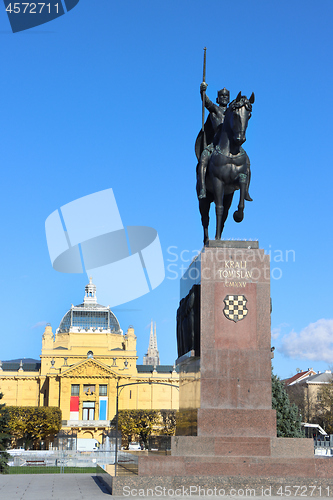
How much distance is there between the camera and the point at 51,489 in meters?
18.9

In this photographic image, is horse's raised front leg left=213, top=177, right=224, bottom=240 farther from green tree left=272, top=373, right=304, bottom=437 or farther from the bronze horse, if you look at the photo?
green tree left=272, top=373, right=304, bottom=437

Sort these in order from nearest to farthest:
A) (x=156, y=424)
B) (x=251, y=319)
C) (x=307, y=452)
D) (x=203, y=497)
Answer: (x=203, y=497), (x=307, y=452), (x=251, y=319), (x=156, y=424)

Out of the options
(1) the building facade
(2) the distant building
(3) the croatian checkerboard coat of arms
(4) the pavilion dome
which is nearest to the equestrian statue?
(3) the croatian checkerboard coat of arms

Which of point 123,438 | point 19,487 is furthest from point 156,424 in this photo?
point 19,487

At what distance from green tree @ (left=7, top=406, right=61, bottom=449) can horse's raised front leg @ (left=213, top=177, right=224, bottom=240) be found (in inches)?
2616

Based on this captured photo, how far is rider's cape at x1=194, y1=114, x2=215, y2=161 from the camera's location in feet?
69.5

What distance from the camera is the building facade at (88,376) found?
321ft

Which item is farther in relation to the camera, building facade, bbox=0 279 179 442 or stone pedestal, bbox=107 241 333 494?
building facade, bbox=0 279 179 442

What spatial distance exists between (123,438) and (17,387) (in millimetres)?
23875

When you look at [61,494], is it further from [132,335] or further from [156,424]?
[132,335]

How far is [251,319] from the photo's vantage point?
18.0 meters

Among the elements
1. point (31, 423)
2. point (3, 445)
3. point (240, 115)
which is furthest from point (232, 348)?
point (31, 423)

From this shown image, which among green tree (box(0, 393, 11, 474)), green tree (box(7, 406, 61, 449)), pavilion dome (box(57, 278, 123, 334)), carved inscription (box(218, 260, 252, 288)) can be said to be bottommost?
green tree (box(7, 406, 61, 449))

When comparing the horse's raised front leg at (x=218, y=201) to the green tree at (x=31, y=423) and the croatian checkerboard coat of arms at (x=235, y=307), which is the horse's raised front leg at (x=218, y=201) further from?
the green tree at (x=31, y=423)
